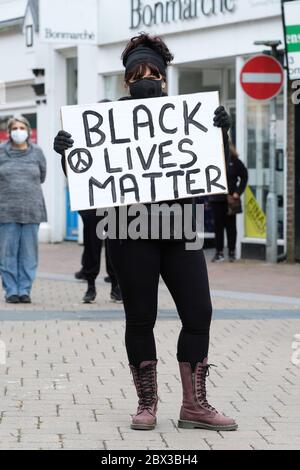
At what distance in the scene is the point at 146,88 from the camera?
5.98m

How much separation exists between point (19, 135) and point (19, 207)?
2.42 ft

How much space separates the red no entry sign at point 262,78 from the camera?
16.0 metres

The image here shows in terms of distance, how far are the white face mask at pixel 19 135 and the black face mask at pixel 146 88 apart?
5.76 metres

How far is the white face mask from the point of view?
11.7m

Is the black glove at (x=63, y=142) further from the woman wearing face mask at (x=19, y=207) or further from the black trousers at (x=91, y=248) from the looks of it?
the woman wearing face mask at (x=19, y=207)

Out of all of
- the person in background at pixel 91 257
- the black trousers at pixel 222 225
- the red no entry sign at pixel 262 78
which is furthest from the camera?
the black trousers at pixel 222 225

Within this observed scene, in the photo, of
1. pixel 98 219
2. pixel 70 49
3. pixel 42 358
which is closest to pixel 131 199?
pixel 42 358

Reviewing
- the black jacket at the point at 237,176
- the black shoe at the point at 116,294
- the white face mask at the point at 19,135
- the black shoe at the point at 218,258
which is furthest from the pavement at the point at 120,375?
the black shoe at the point at 218,258

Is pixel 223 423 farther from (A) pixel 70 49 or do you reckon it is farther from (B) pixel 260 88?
(A) pixel 70 49

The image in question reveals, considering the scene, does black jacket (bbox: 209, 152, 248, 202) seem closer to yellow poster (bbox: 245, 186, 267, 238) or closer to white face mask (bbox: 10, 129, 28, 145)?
yellow poster (bbox: 245, 186, 267, 238)

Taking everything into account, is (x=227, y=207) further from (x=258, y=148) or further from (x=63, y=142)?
(x=63, y=142)

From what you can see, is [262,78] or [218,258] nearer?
[262,78]

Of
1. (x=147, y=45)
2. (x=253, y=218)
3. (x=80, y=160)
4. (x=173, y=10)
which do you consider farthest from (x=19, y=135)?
(x=173, y=10)

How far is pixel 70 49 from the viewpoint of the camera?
71.8 ft
